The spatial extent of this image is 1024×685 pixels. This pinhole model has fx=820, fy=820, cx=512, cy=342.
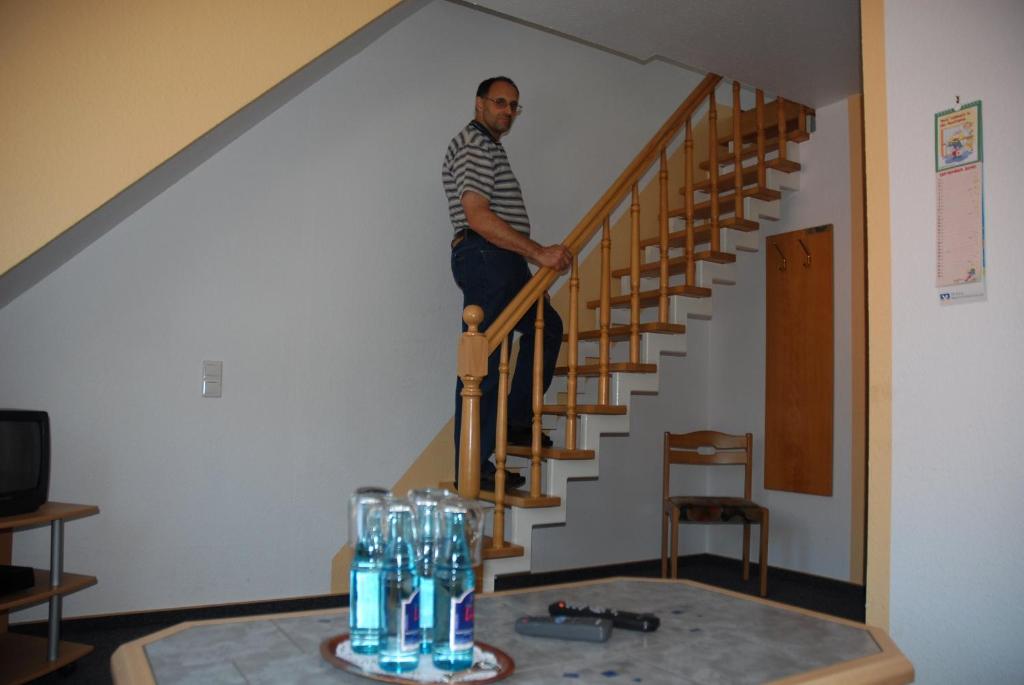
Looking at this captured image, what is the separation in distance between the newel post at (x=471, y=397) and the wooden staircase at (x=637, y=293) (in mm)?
14

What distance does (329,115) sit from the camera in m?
3.55

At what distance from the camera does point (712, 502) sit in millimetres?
3998

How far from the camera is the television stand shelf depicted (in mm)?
2381

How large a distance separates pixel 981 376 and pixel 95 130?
7.98ft

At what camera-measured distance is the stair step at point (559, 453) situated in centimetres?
317

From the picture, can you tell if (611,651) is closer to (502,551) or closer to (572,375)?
(502,551)

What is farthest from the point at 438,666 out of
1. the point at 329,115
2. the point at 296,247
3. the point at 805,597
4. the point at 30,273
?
the point at 805,597

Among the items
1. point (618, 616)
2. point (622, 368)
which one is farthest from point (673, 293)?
point (618, 616)

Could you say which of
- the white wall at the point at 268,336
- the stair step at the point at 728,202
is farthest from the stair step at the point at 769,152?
the white wall at the point at 268,336

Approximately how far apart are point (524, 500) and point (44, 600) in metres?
1.57

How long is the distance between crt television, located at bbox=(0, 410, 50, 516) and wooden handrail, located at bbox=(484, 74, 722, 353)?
4.79ft

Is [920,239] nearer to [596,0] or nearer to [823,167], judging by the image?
[596,0]

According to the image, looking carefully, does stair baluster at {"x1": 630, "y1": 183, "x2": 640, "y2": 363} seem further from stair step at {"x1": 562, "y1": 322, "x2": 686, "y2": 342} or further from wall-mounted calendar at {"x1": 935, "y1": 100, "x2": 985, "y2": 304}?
wall-mounted calendar at {"x1": 935, "y1": 100, "x2": 985, "y2": 304}

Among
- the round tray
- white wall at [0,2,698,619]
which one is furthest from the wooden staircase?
the round tray
